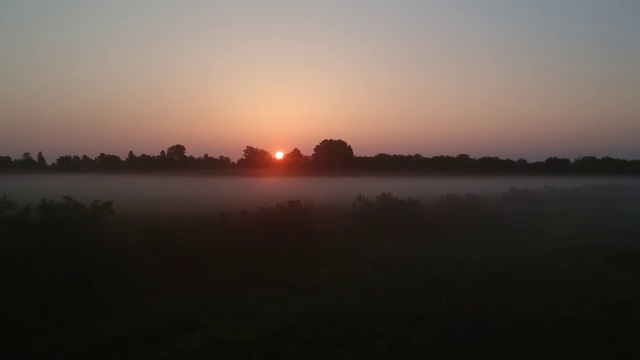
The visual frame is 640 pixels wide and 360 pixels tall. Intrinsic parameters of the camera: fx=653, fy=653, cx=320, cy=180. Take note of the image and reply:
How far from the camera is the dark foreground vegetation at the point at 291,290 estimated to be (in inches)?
561

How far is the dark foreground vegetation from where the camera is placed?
1424cm

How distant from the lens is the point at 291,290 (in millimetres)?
19969

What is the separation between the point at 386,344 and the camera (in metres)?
14.1

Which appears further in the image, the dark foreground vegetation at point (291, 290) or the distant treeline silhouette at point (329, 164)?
the distant treeline silhouette at point (329, 164)

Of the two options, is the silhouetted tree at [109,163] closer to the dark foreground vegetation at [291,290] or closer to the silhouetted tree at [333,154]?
the silhouetted tree at [333,154]

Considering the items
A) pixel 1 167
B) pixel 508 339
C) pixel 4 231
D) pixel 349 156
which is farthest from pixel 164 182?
pixel 508 339

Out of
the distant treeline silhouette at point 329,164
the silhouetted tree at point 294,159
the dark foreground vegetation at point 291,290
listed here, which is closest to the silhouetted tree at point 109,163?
the distant treeline silhouette at point 329,164

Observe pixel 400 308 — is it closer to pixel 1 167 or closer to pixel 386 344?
pixel 386 344

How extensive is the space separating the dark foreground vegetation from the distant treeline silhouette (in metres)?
51.4

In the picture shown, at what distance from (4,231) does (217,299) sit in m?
7.86

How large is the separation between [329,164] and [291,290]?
8158 centimetres

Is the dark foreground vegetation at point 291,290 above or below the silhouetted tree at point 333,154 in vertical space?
below

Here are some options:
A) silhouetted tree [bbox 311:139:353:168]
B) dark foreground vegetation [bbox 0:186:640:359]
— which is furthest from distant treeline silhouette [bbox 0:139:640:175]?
dark foreground vegetation [bbox 0:186:640:359]

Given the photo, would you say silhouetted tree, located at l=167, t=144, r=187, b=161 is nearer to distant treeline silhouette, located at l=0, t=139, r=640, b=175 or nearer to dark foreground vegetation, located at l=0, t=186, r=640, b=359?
distant treeline silhouette, located at l=0, t=139, r=640, b=175
